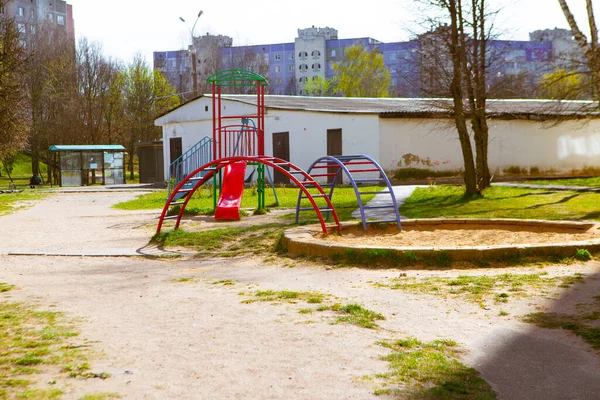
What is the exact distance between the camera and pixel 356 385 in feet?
13.1

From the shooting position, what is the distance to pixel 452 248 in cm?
840

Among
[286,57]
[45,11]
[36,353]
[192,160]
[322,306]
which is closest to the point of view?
[36,353]

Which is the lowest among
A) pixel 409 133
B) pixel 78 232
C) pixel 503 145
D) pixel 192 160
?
pixel 78 232

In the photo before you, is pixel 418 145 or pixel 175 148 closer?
pixel 418 145

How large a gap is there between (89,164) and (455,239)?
109 feet

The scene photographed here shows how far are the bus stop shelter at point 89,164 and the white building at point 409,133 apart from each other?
26.7ft

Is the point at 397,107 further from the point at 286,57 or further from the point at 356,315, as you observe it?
the point at 286,57

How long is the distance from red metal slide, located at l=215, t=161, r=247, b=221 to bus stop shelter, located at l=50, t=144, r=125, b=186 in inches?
988

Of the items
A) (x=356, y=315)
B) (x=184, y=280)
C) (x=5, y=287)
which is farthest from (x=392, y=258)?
(x=5, y=287)

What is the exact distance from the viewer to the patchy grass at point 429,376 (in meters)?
3.88

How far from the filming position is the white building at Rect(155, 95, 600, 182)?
28562 mm

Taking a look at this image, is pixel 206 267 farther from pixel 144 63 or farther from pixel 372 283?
pixel 144 63

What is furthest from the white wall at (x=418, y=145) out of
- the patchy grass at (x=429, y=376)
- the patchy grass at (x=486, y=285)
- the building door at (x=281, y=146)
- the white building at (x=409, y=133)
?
the patchy grass at (x=429, y=376)

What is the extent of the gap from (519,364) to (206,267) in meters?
5.28
